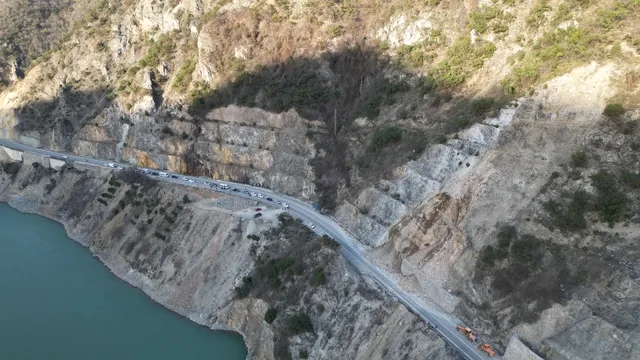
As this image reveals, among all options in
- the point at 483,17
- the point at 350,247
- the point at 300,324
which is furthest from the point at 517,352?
the point at 483,17

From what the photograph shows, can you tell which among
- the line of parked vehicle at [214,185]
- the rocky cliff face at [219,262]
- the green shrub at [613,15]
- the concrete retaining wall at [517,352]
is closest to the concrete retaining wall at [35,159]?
the rocky cliff face at [219,262]

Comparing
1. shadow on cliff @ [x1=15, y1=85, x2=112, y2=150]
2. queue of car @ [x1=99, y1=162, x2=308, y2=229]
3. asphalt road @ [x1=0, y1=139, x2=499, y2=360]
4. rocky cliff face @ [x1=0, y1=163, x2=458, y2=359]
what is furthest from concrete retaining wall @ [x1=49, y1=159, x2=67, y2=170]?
queue of car @ [x1=99, y1=162, x2=308, y2=229]

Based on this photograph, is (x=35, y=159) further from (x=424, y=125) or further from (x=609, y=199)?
(x=609, y=199)

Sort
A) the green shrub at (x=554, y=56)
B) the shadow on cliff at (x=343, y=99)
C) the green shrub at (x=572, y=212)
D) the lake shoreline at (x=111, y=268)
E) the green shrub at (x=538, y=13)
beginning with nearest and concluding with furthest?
the green shrub at (x=572, y=212)
the green shrub at (x=554, y=56)
the green shrub at (x=538, y=13)
the lake shoreline at (x=111, y=268)
the shadow on cliff at (x=343, y=99)

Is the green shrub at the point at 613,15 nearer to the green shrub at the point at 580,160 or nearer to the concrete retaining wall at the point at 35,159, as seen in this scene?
the green shrub at the point at 580,160

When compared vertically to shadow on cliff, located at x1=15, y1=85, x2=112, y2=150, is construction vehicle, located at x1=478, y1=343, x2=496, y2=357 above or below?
above

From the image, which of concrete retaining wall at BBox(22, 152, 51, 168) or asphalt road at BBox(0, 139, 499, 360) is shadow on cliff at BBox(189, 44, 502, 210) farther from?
concrete retaining wall at BBox(22, 152, 51, 168)

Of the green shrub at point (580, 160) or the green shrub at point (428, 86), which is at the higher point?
the green shrub at point (428, 86)
